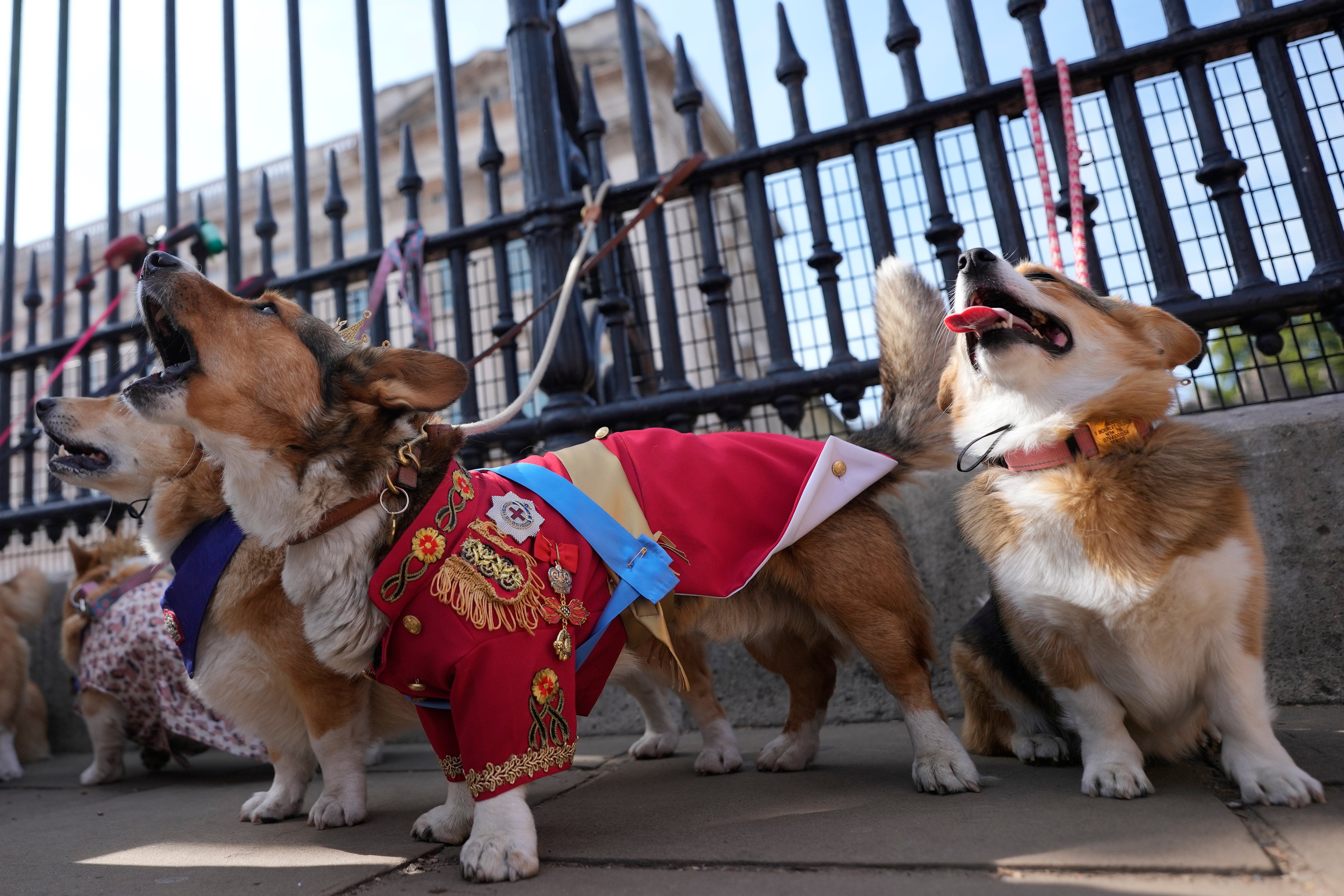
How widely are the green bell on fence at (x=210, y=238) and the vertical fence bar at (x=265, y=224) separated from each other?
0.21 metres

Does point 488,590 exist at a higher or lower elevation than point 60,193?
lower

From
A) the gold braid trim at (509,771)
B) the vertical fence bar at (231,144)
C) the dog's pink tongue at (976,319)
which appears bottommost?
the gold braid trim at (509,771)

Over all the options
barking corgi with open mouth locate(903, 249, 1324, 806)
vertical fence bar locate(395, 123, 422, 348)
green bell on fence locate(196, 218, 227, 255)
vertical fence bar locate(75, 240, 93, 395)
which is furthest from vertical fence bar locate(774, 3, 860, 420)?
vertical fence bar locate(75, 240, 93, 395)

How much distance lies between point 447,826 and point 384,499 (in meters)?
0.76

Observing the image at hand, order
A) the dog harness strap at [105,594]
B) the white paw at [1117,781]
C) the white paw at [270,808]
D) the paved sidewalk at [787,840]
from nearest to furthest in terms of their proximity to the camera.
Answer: the paved sidewalk at [787,840], the white paw at [1117,781], the white paw at [270,808], the dog harness strap at [105,594]

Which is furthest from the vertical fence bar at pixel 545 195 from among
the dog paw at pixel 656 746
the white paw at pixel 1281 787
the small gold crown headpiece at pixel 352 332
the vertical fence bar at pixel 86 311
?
the vertical fence bar at pixel 86 311

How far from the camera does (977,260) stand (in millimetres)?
1941

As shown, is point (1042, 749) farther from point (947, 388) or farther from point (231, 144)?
point (231, 144)

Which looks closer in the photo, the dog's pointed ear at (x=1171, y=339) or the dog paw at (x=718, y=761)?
the dog's pointed ear at (x=1171, y=339)

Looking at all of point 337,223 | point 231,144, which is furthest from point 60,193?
point 337,223

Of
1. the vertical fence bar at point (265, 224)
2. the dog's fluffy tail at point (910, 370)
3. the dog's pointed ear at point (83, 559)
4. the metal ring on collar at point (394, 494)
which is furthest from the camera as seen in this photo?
the vertical fence bar at point (265, 224)

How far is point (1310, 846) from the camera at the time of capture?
3.94 ft

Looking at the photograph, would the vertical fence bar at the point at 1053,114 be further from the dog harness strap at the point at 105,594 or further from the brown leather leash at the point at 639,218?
the dog harness strap at the point at 105,594

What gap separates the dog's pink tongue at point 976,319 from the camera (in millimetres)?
1925
